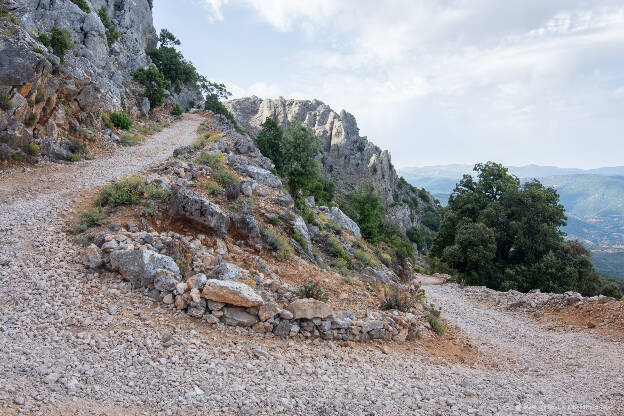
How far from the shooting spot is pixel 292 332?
762 centimetres

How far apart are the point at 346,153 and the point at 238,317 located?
8326 centimetres

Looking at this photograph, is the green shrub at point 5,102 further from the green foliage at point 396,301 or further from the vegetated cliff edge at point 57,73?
the green foliage at point 396,301

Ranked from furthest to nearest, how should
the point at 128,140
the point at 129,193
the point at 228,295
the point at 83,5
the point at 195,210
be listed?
the point at 83,5 < the point at 128,140 < the point at 129,193 < the point at 195,210 < the point at 228,295

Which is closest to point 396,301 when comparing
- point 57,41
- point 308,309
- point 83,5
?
point 308,309

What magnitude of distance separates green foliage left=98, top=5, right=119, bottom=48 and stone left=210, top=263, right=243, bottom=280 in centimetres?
4108

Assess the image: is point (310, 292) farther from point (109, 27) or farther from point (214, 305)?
point (109, 27)

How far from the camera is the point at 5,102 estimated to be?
14.6 metres

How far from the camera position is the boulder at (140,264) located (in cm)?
768

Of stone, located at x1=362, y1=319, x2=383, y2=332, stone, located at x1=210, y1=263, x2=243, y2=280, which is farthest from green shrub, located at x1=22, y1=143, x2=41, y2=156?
stone, located at x1=362, y1=319, x2=383, y2=332

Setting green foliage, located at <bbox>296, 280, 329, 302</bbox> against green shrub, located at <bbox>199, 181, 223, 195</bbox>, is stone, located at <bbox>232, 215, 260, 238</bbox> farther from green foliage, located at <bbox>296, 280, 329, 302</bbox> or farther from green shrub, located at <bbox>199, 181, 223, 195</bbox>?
green foliage, located at <bbox>296, 280, 329, 302</bbox>

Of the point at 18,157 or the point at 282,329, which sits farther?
the point at 18,157

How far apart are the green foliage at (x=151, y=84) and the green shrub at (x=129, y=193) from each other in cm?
2873

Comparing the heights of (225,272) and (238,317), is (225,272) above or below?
above

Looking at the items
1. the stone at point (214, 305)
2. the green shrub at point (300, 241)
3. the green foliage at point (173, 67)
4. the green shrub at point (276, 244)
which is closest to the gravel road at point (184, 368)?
the stone at point (214, 305)
